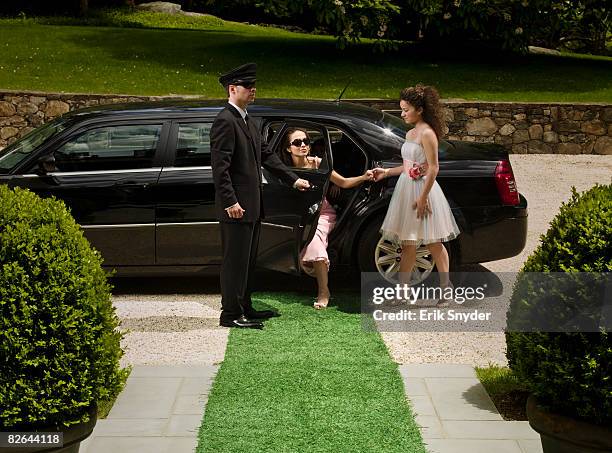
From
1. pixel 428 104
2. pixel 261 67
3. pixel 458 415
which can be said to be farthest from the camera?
pixel 261 67

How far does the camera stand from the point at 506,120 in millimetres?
19422

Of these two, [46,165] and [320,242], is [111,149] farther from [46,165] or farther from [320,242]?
[320,242]

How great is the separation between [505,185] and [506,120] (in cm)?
1027

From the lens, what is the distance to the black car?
927 cm

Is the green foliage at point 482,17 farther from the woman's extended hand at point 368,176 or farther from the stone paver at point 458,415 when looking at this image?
the stone paver at point 458,415

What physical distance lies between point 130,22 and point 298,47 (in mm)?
7165

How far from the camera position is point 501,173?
371 inches

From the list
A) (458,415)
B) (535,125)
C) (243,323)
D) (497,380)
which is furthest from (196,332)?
(535,125)

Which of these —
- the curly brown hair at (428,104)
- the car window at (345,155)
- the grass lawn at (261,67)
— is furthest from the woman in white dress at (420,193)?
the grass lawn at (261,67)

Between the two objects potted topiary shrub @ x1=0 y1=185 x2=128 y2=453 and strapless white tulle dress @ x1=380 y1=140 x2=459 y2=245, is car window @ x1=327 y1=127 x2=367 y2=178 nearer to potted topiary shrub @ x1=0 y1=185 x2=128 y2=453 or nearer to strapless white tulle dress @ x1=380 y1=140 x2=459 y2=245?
strapless white tulle dress @ x1=380 y1=140 x2=459 y2=245

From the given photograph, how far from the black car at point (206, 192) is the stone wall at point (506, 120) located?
995cm

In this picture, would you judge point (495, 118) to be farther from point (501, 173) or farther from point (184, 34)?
point (184, 34)

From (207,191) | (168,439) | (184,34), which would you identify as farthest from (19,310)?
(184,34)

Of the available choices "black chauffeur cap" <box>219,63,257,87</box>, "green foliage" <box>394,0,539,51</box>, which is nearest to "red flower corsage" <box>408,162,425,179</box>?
"black chauffeur cap" <box>219,63,257,87</box>
